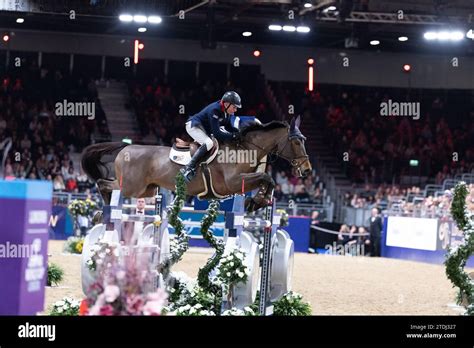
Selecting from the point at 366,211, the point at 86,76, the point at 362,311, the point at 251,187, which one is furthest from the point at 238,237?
the point at 86,76

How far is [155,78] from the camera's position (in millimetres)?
26516

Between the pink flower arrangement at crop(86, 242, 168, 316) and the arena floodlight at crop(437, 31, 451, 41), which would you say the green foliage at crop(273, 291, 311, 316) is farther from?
the arena floodlight at crop(437, 31, 451, 41)

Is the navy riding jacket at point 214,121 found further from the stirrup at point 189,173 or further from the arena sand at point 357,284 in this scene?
the arena sand at point 357,284

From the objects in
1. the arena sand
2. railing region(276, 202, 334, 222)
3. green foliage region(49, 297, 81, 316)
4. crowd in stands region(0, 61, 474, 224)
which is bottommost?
the arena sand

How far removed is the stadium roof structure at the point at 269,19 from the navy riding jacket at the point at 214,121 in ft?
29.6

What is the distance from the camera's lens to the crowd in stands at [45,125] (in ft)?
68.4

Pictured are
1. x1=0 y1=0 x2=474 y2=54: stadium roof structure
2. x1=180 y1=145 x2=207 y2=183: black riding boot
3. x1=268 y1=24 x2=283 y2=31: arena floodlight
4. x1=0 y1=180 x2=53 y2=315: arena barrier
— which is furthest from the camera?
x1=268 y1=24 x2=283 y2=31: arena floodlight

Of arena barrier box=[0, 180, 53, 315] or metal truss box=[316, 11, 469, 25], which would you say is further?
metal truss box=[316, 11, 469, 25]

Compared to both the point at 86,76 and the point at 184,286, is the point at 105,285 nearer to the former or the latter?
the point at 184,286

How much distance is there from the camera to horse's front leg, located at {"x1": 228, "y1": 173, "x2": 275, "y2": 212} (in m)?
8.14

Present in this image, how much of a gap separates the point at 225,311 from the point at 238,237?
2.18 ft

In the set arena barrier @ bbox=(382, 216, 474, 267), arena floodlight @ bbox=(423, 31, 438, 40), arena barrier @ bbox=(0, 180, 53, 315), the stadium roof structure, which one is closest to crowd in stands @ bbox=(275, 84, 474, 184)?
the stadium roof structure

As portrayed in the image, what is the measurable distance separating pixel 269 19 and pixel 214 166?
46.2ft

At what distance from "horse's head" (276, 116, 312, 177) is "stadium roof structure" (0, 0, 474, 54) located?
9365mm
